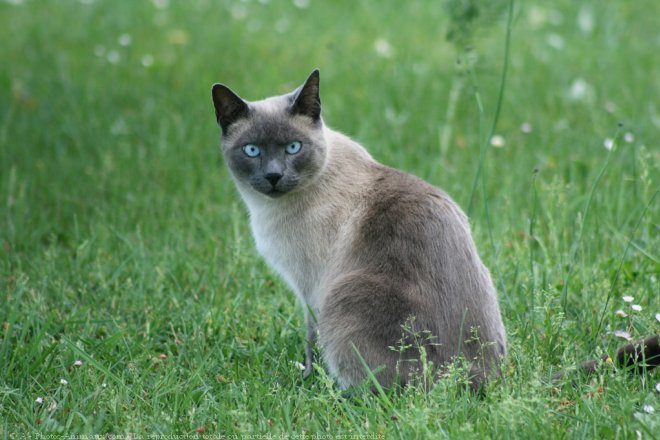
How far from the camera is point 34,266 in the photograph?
404cm

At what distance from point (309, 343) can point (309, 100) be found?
95 cm

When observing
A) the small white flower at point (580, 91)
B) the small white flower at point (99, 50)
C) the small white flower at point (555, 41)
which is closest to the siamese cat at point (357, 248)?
the small white flower at point (580, 91)

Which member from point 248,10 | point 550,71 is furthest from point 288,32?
point 550,71

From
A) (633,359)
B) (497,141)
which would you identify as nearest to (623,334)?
(633,359)

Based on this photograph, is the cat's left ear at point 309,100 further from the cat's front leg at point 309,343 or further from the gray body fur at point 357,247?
the cat's front leg at point 309,343

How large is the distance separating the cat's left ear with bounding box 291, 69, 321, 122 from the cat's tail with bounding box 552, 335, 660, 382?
136 centimetres

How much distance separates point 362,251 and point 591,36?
182 inches

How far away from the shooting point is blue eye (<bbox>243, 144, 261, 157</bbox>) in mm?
3412

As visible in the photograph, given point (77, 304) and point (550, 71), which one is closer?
point (77, 304)

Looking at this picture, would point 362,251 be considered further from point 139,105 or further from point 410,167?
point 139,105

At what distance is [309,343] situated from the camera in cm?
334

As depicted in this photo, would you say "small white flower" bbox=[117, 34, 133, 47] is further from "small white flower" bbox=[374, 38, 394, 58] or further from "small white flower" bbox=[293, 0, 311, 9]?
"small white flower" bbox=[374, 38, 394, 58]

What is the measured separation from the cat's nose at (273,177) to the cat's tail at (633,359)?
123 centimetres

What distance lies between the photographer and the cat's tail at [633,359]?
9.55ft
